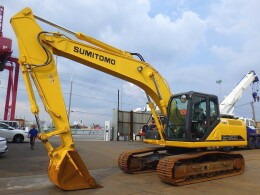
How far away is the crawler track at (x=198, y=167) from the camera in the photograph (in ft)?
28.4

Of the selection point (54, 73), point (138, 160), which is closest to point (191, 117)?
point (138, 160)

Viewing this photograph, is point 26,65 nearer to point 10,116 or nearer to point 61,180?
point 61,180

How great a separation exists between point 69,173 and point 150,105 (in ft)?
13.1

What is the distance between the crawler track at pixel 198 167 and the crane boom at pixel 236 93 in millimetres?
16108

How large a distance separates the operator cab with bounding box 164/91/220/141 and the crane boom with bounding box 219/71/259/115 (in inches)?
679

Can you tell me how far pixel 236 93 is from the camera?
1059 inches

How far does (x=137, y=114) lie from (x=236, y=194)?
79.6 ft

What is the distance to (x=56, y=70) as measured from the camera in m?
8.34

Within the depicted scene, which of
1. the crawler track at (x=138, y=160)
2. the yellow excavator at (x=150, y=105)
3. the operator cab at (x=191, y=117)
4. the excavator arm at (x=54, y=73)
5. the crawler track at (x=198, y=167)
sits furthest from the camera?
the crawler track at (x=138, y=160)

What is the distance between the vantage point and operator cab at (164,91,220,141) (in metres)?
9.55

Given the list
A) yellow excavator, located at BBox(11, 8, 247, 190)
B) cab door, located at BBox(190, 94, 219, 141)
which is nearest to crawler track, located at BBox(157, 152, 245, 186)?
yellow excavator, located at BBox(11, 8, 247, 190)

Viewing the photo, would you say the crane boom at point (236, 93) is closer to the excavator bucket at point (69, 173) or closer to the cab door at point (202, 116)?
the cab door at point (202, 116)

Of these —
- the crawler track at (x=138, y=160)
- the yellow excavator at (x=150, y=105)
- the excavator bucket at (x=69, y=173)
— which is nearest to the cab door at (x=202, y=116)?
the yellow excavator at (x=150, y=105)

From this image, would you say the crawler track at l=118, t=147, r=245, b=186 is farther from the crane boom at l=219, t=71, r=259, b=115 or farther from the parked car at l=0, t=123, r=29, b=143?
the crane boom at l=219, t=71, r=259, b=115
